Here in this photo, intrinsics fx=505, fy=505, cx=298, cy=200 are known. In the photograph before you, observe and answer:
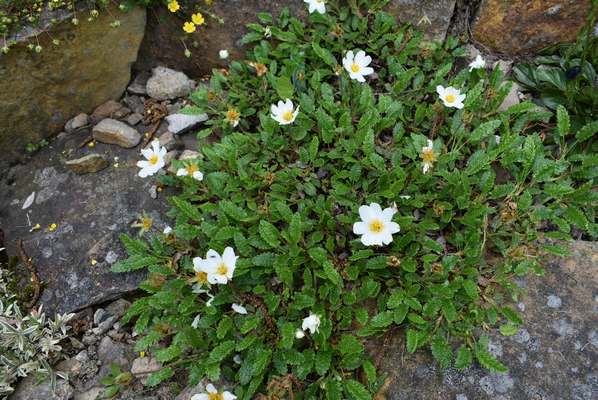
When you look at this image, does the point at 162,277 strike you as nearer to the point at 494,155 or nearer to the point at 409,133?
the point at 409,133

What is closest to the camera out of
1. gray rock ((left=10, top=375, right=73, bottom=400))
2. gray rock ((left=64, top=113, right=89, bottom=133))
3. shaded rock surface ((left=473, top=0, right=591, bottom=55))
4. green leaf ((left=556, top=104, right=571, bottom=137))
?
gray rock ((left=10, top=375, right=73, bottom=400))

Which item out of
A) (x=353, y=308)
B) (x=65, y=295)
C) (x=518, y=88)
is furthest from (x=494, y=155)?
(x=65, y=295)

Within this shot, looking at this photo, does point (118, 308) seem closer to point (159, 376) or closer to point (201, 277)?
point (159, 376)

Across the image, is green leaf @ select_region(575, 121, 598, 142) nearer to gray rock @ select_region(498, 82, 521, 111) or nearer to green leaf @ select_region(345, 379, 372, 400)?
gray rock @ select_region(498, 82, 521, 111)

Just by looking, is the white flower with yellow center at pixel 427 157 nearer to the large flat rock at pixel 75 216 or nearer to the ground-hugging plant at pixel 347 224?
the ground-hugging plant at pixel 347 224

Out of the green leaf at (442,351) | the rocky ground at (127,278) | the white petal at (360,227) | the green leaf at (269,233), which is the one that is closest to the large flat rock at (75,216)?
the rocky ground at (127,278)

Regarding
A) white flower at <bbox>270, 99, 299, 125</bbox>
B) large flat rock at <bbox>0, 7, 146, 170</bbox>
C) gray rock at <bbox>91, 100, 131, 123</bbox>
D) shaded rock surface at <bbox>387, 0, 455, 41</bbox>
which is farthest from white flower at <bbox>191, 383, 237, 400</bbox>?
shaded rock surface at <bbox>387, 0, 455, 41</bbox>
